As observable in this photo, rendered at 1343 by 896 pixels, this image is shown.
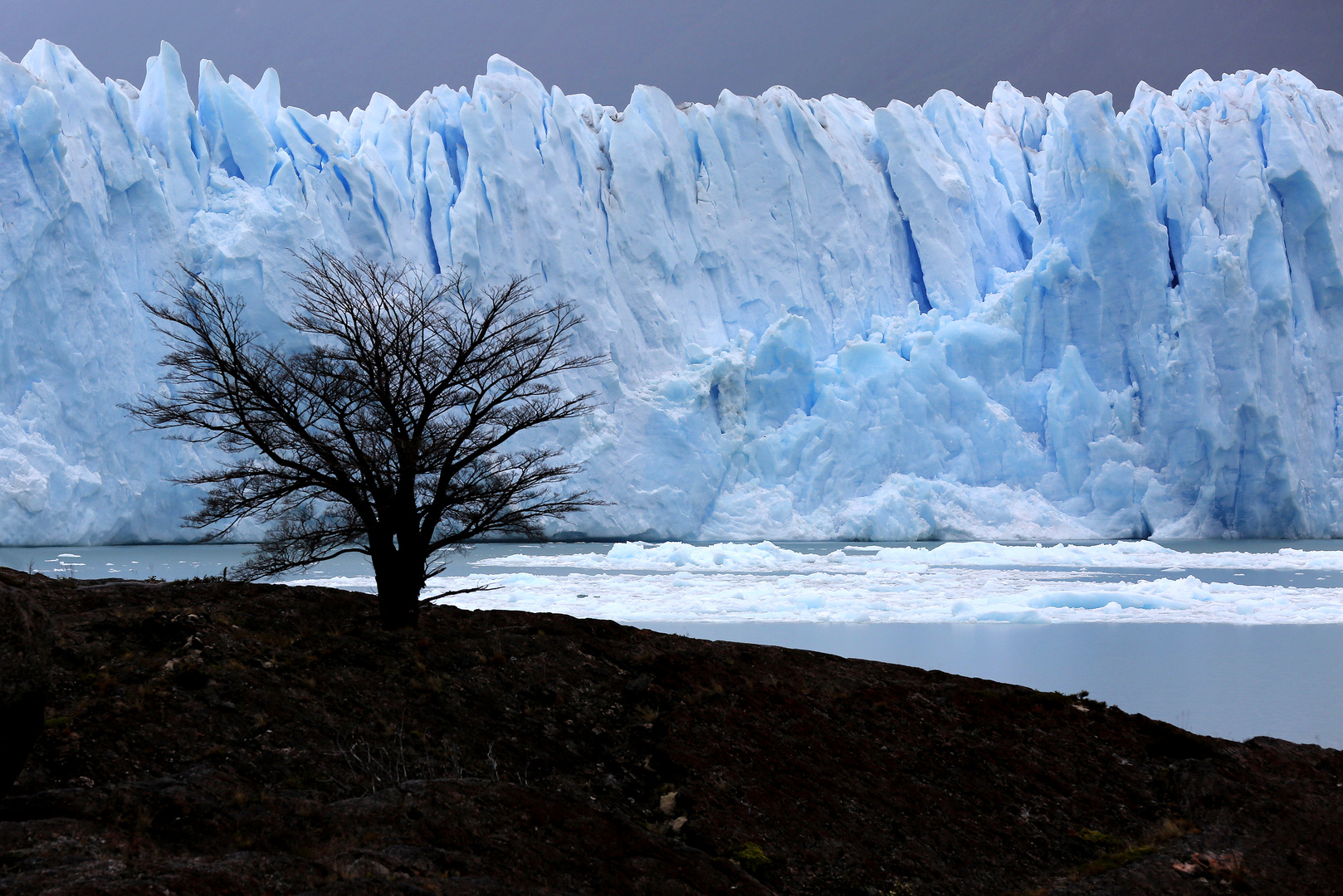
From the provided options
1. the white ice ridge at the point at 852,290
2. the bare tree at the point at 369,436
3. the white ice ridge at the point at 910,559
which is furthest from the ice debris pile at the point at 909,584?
the bare tree at the point at 369,436

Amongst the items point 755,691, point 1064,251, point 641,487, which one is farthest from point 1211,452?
point 755,691

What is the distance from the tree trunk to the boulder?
3169 mm

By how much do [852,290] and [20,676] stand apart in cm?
2904

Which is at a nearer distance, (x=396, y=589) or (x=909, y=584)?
(x=396, y=589)

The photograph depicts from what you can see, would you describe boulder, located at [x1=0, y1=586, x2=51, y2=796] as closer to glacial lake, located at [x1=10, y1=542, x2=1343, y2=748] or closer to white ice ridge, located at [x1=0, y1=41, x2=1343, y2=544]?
glacial lake, located at [x1=10, y1=542, x2=1343, y2=748]

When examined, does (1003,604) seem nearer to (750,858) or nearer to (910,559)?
(910,559)

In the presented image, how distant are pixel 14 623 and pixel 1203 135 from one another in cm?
3347

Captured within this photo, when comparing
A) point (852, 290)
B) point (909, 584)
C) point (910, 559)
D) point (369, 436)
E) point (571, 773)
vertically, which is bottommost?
point (571, 773)

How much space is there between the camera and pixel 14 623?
11.1 feet

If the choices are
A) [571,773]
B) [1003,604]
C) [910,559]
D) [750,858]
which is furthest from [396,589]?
[910,559]

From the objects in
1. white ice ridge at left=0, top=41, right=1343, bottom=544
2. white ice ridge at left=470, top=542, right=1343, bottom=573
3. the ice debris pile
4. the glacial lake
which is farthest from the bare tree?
white ice ridge at left=0, top=41, right=1343, bottom=544

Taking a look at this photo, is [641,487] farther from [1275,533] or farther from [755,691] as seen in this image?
[755,691]

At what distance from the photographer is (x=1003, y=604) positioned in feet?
48.0

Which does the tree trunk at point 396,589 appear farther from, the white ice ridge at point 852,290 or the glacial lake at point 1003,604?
the white ice ridge at point 852,290
